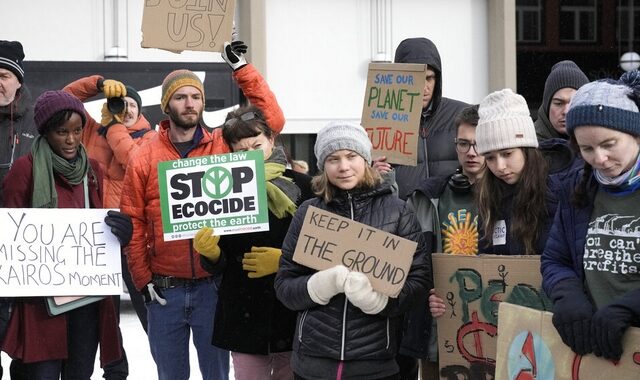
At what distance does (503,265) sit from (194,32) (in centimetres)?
251

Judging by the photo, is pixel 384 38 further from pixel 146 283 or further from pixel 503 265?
pixel 503 265

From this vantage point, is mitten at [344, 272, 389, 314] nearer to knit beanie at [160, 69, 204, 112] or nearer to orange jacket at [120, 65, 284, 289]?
orange jacket at [120, 65, 284, 289]

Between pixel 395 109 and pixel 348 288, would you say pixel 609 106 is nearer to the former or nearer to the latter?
pixel 348 288

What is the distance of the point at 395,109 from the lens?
580cm

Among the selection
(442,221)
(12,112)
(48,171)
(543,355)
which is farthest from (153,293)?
(543,355)

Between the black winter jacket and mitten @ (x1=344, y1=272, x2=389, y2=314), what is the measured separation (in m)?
0.06

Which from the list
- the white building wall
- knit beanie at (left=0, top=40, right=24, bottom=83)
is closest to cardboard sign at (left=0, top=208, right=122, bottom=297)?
knit beanie at (left=0, top=40, right=24, bottom=83)

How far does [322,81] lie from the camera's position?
15.8 metres

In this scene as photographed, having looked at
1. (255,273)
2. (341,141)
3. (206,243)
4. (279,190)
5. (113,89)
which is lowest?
(255,273)

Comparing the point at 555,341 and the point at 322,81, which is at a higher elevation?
the point at 322,81

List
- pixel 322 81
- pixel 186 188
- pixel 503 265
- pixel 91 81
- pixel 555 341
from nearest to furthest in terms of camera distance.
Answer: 1. pixel 555 341
2. pixel 503 265
3. pixel 186 188
4. pixel 91 81
5. pixel 322 81

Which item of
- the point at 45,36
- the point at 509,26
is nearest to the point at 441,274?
the point at 45,36

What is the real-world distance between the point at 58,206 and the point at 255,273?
3.48 feet

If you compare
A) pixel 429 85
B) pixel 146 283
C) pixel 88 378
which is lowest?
pixel 88 378
